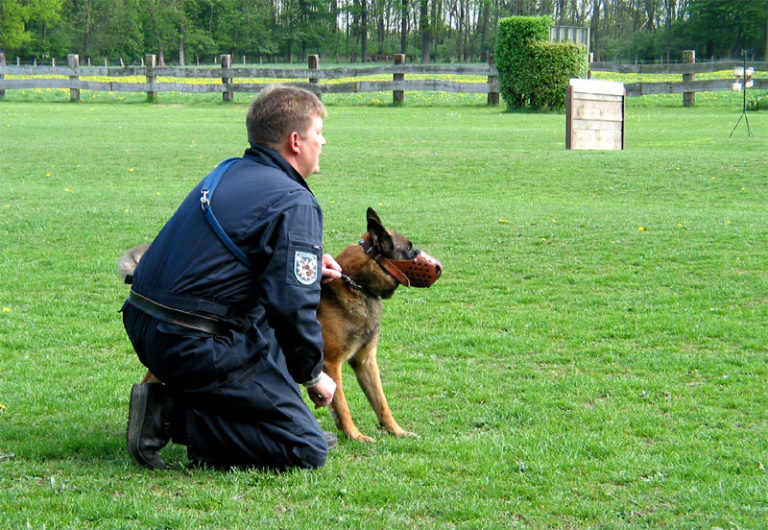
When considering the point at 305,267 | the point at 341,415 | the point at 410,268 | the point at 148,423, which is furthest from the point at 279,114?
the point at 341,415

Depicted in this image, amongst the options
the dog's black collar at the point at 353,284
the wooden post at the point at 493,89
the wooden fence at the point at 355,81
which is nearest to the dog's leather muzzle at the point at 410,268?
the dog's black collar at the point at 353,284

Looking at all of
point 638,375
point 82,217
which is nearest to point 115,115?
point 82,217

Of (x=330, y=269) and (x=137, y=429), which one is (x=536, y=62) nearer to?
(x=330, y=269)

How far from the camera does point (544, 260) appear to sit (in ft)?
30.5

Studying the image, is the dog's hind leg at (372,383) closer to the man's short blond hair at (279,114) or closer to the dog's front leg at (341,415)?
the dog's front leg at (341,415)

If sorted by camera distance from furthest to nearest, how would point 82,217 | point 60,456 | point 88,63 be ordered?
point 88,63, point 82,217, point 60,456

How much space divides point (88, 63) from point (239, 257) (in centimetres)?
8370

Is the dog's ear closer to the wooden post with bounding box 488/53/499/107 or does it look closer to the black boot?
the black boot

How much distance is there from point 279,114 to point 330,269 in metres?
0.90

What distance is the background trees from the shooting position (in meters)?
73.9

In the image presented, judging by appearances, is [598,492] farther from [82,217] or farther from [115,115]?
[115,115]

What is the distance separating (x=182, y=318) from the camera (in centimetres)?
383

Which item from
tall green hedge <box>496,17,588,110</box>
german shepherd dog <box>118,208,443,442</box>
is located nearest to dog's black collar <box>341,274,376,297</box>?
german shepherd dog <box>118,208,443,442</box>

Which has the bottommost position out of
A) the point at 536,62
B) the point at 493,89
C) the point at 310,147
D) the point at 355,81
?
the point at 310,147
